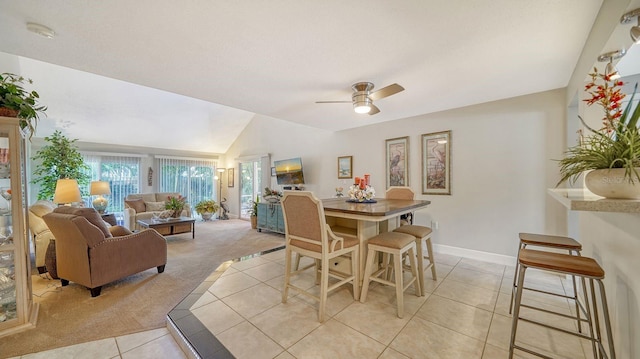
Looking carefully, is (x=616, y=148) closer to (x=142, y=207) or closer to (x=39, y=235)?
(x=39, y=235)

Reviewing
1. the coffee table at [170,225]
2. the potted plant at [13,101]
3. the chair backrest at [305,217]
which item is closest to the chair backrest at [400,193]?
the chair backrest at [305,217]

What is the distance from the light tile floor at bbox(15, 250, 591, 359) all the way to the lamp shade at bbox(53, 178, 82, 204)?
3019 mm

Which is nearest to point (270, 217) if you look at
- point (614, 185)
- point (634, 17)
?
point (614, 185)

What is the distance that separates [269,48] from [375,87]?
132cm

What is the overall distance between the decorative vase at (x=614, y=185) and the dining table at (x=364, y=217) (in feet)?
3.79

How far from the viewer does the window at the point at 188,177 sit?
7199 millimetres

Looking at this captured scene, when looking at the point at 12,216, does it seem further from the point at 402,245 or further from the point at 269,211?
the point at 269,211

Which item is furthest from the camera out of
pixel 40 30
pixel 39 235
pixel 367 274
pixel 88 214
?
pixel 39 235

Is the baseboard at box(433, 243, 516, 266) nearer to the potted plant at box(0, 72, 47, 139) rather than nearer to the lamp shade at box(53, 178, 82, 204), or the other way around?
the potted plant at box(0, 72, 47, 139)

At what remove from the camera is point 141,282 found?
110 inches

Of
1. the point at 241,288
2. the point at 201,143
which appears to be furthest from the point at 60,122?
the point at 241,288

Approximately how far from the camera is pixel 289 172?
5.84m

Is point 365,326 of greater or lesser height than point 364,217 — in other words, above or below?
below

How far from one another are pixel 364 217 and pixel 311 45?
57.5 inches
